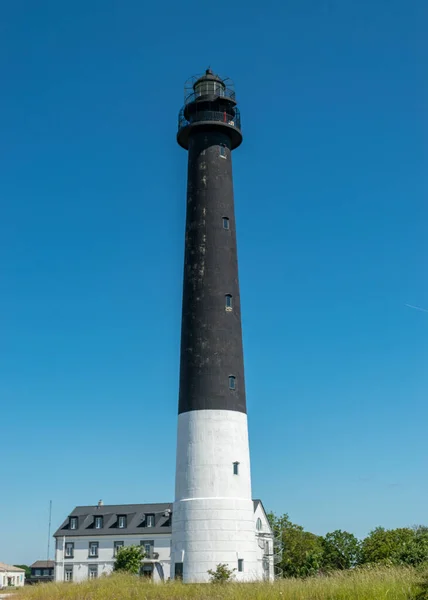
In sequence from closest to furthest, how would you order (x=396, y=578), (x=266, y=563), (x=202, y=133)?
(x=396, y=578)
(x=202, y=133)
(x=266, y=563)

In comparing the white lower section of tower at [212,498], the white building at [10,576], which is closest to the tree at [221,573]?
the white lower section of tower at [212,498]

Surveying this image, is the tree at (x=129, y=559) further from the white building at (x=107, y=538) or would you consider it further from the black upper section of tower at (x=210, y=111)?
the black upper section of tower at (x=210, y=111)

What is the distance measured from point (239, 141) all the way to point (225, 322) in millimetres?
11514

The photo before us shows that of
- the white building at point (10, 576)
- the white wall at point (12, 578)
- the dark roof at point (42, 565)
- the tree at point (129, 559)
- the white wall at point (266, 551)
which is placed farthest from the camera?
the dark roof at point (42, 565)

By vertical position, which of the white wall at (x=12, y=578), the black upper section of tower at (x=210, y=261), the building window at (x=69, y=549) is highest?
the black upper section of tower at (x=210, y=261)

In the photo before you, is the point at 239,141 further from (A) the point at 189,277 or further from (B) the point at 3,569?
(B) the point at 3,569

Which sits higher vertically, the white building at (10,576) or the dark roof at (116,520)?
the dark roof at (116,520)

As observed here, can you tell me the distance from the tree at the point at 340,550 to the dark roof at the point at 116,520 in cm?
1768

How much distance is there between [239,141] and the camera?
1666 inches

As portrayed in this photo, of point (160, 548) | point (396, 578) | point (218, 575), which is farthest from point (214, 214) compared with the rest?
point (160, 548)

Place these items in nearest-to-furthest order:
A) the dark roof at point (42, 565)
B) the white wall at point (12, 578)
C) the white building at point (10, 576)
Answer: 1. the white wall at point (12, 578)
2. the white building at point (10, 576)
3. the dark roof at point (42, 565)

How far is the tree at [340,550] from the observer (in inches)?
3120

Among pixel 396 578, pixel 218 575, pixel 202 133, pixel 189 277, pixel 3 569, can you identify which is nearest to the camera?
pixel 396 578

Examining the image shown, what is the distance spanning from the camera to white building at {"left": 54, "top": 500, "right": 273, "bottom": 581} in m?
79.1
